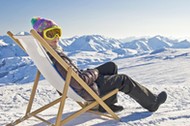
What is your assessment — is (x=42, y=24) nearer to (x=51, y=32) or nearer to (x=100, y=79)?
(x=51, y=32)

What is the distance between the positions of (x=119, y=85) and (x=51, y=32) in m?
1.19

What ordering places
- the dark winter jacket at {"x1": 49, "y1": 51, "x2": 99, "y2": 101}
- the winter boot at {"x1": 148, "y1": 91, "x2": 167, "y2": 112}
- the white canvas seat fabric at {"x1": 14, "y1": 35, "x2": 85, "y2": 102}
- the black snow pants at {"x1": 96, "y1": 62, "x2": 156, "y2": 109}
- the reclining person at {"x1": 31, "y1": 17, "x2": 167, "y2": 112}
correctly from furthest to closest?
the winter boot at {"x1": 148, "y1": 91, "x2": 167, "y2": 112} → the black snow pants at {"x1": 96, "y1": 62, "x2": 156, "y2": 109} → the reclining person at {"x1": 31, "y1": 17, "x2": 167, "y2": 112} → the dark winter jacket at {"x1": 49, "y1": 51, "x2": 99, "y2": 101} → the white canvas seat fabric at {"x1": 14, "y1": 35, "x2": 85, "y2": 102}

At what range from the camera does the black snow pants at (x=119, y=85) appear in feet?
12.4

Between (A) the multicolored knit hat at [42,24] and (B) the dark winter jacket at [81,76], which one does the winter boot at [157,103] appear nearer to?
(B) the dark winter jacket at [81,76]

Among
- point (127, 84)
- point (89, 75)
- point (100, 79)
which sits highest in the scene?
point (89, 75)

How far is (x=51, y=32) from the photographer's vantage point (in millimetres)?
3365

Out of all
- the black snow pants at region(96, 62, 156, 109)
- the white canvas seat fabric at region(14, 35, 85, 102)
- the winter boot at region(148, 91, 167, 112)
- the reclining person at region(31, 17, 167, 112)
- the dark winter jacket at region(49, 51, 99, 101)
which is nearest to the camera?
the white canvas seat fabric at region(14, 35, 85, 102)

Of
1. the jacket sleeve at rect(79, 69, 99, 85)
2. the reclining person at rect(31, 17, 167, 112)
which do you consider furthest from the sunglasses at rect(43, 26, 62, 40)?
the jacket sleeve at rect(79, 69, 99, 85)

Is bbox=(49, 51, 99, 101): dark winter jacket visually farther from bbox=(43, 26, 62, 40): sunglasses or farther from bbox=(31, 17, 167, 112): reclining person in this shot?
bbox=(43, 26, 62, 40): sunglasses

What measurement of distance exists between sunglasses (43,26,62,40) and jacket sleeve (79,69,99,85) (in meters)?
0.57

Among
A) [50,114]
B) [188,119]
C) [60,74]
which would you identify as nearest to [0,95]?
[50,114]

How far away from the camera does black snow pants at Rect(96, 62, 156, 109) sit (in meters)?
3.77

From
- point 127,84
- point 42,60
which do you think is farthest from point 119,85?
point 42,60

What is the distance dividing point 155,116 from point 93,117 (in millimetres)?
877
